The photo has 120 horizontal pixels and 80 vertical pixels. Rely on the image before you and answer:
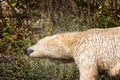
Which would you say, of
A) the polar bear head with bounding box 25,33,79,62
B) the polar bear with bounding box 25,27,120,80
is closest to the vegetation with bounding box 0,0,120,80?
the polar bear head with bounding box 25,33,79,62

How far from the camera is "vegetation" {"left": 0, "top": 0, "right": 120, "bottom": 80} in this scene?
14.0 metres

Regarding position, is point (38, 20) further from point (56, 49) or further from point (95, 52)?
point (95, 52)

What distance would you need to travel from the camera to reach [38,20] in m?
15.6

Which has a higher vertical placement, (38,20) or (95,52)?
(95,52)

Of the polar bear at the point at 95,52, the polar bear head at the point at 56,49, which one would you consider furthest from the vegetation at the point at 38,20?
the polar bear at the point at 95,52

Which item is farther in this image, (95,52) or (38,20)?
(38,20)

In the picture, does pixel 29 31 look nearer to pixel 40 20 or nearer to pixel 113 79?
pixel 40 20

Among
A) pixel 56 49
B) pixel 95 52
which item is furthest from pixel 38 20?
pixel 95 52

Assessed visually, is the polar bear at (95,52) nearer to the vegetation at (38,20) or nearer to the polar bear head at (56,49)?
the polar bear head at (56,49)

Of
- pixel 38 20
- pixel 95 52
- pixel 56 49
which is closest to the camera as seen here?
pixel 95 52

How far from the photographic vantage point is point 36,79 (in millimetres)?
12789

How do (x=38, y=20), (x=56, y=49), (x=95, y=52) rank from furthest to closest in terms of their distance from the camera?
1. (x=38, y=20)
2. (x=56, y=49)
3. (x=95, y=52)

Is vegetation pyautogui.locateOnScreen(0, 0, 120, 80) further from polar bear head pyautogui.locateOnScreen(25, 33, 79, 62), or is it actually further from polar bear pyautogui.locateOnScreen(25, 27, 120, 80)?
polar bear pyautogui.locateOnScreen(25, 27, 120, 80)

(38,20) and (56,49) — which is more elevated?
(56,49)
